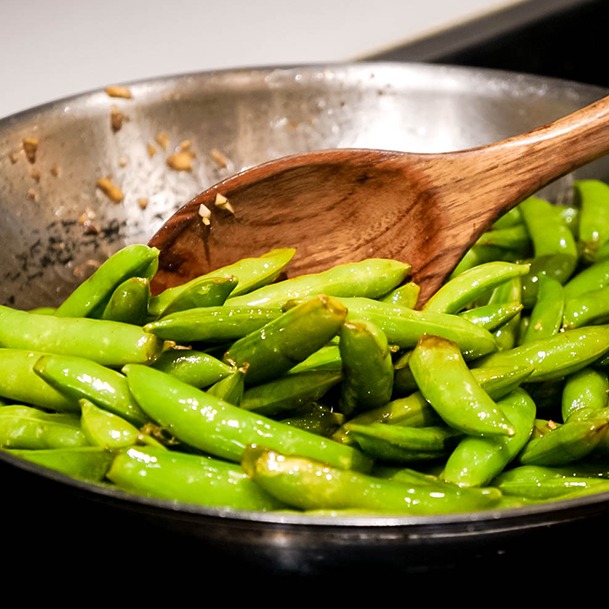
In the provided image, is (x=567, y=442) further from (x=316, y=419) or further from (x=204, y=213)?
(x=204, y=213)

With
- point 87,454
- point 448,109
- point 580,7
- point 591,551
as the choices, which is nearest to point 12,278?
point 87,454

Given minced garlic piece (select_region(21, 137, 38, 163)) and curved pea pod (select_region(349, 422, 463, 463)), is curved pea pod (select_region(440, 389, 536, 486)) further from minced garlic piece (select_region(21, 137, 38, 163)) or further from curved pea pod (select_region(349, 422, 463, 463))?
minced garlic piece (select_region(21, 137, 38, 163))

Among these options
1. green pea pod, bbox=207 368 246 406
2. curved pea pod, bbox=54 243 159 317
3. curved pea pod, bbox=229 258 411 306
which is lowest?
green pea pod, bbox=207 368 246 406

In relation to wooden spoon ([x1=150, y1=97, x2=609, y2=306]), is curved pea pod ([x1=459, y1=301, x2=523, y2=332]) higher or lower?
lower

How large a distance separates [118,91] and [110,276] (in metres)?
0.61

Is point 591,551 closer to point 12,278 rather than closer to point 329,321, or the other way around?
point 329,321

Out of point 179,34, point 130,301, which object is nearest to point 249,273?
point 130,301

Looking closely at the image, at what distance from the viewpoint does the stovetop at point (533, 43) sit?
264 cm

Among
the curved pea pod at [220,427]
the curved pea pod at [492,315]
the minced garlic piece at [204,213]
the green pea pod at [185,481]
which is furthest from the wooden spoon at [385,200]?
the green pea pod at [185,481]

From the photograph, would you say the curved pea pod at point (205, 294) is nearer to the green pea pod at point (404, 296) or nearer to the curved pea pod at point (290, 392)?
the curved pea pod at point (290, 392)

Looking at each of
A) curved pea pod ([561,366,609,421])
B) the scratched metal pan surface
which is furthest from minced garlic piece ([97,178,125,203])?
curved pea pod ([561,366,609,421])

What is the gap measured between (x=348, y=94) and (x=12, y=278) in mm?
879

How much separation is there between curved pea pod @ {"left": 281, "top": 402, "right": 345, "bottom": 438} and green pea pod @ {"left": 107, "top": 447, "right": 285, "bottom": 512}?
190mm

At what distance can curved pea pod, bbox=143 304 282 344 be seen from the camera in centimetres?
129
